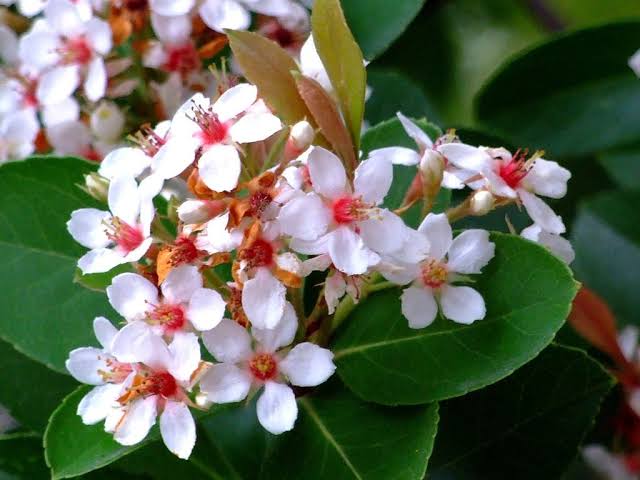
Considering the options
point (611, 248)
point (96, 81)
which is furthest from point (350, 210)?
point (611, 248)

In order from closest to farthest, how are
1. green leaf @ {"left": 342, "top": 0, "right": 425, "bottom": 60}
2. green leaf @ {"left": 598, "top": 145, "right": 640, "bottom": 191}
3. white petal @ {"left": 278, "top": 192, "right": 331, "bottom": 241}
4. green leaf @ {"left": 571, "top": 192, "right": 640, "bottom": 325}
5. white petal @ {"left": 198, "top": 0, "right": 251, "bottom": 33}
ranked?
white petal @ {"left": 278, "top": 192, "right": 331, "bottom": 241} → white petal @ {"left": 198, "top": 0, "right": 251, "bottom": 33} → green leaf @ {"left": 342, "top": 0, "right": 425, "bottom": 60} → green leaf @ {"left": 571, "top": 192, "right": 640, "bottom": 325} → green leaf @ {"left": 598, "top": 145, "right": 640, "bottom": 191}

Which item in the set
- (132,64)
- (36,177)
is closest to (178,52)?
(132,64)

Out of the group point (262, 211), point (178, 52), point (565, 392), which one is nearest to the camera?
point (262, 211)

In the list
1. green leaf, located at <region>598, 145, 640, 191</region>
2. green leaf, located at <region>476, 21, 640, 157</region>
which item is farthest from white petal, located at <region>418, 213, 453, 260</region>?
green leaf, located at <region>598, 145, 640, 191</region>

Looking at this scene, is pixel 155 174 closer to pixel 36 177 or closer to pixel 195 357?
pixel 195 357

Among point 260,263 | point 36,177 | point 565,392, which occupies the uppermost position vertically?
point 260,263

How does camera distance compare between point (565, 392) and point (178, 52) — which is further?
point (178, 52)

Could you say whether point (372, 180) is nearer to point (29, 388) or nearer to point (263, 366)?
point (263, 366)

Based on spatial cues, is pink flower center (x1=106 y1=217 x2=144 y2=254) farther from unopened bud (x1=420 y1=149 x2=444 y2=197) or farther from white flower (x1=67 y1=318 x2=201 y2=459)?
unopened bud (x1=420 y1=149 x2=444 y2=197)
